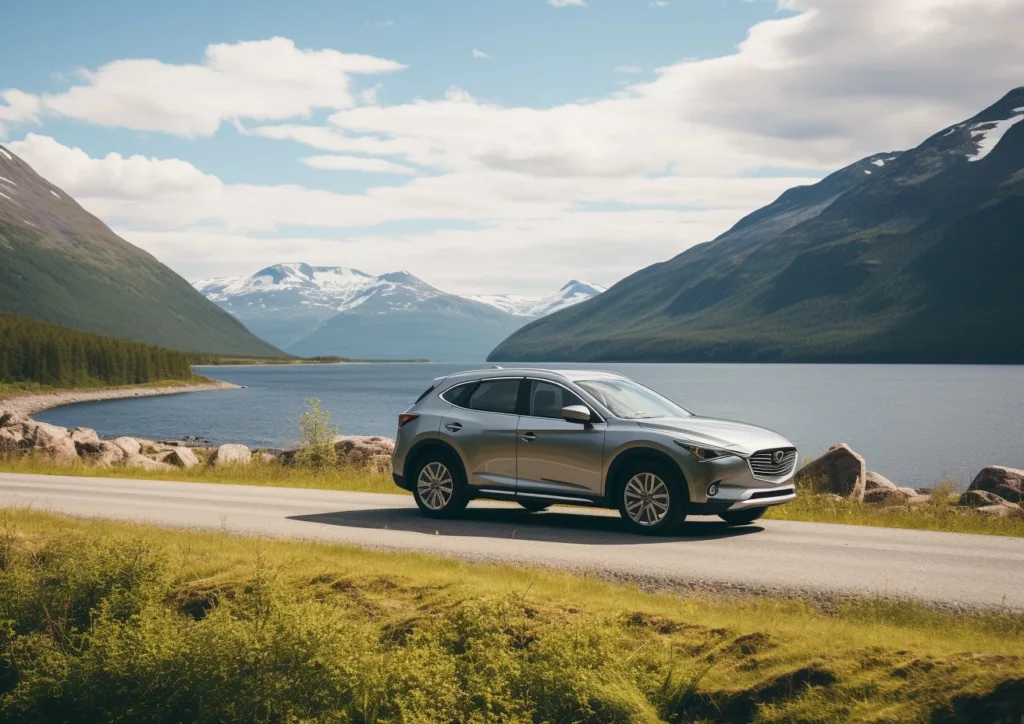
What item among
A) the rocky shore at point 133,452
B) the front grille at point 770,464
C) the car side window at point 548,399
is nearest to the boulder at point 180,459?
the rocky shore at point 133,452

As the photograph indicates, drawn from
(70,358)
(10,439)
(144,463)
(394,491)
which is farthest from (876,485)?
(70,358)

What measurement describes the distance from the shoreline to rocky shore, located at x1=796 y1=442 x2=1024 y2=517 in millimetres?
92266

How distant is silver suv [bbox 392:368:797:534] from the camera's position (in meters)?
12.7

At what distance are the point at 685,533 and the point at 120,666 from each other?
23.5 feet

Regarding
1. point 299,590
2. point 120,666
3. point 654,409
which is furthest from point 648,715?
point 654,409

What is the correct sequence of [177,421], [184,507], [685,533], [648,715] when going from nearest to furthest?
[648,715] < [685,533] < [184,507] < [177,421]

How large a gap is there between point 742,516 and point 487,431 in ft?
12.9

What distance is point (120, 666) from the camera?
10320 millimetres

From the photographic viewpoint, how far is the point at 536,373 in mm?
14484

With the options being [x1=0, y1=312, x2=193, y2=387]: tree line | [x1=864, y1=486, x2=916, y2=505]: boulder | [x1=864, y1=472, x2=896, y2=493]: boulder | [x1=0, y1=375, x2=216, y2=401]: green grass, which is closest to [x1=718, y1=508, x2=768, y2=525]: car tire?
[x1=864, y1=486, x2=916, y2=505]: boulder

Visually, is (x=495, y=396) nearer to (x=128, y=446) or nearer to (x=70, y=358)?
(x=128, y=446)

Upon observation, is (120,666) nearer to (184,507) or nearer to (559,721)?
(559,721)

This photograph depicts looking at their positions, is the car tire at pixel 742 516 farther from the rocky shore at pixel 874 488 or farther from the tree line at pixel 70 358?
the tree line at pixel 70 358

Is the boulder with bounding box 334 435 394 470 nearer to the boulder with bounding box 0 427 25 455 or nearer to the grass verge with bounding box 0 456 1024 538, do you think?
the grass verge with bounding box 0 456 1024 538
